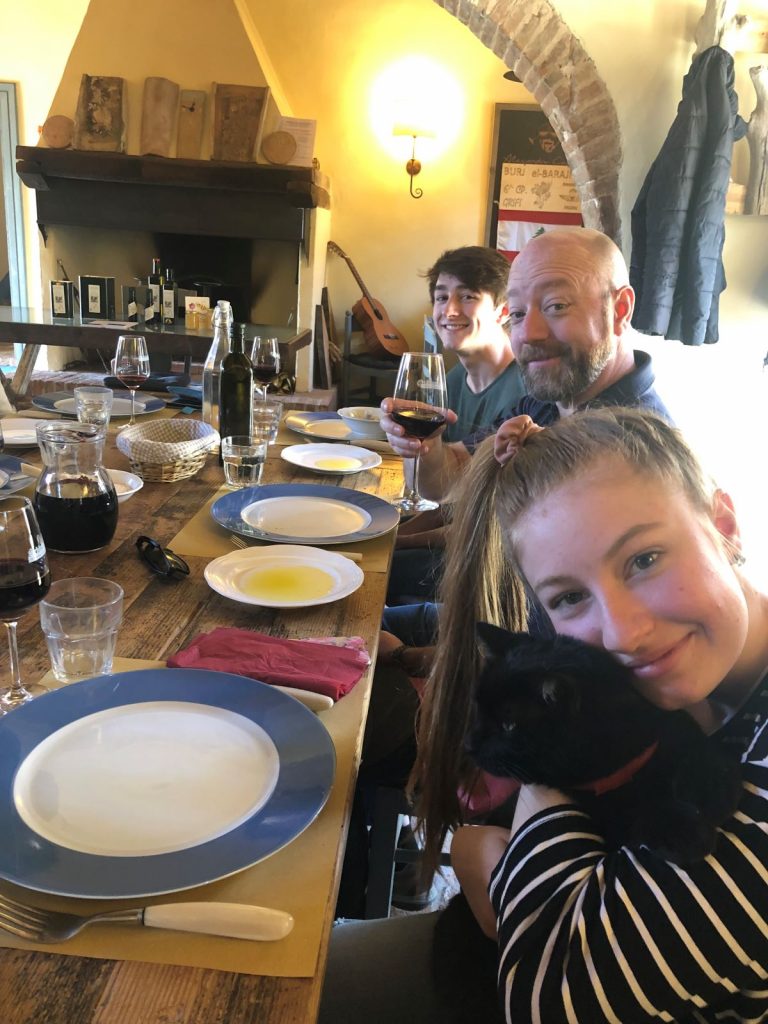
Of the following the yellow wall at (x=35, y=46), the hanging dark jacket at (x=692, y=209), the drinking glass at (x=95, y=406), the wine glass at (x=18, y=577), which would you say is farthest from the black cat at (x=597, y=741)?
the yellow wall at (x=35, y=46)

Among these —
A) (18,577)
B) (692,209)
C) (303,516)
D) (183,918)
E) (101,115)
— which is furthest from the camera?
(101,115)

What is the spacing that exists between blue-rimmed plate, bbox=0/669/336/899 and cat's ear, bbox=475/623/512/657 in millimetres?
193

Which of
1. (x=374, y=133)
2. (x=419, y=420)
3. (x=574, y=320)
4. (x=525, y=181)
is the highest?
(x=374, y=133)

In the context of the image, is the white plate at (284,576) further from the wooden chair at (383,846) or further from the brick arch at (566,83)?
the brick arch at (566,83)

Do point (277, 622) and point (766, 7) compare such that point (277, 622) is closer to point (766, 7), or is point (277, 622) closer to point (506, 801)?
point (506, 801)

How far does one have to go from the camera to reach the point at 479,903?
823mm

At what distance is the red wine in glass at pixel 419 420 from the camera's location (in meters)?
1.54

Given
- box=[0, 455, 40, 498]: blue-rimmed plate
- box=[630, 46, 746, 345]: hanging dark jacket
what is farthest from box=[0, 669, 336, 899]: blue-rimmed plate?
box=[630, 46, 746, 345]: hanging dark jacket

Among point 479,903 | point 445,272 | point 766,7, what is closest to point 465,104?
point 766,7

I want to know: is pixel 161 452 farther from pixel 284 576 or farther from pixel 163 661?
pixel 163 661

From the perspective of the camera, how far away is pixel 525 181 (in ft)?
16.1

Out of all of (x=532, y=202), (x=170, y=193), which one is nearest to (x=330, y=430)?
(x=170, y=193)

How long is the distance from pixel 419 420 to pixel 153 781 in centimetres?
101

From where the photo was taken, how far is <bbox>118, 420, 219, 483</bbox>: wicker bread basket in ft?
5.01
